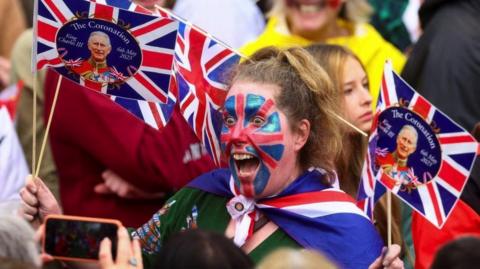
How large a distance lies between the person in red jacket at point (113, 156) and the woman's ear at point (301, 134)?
1.04 meters

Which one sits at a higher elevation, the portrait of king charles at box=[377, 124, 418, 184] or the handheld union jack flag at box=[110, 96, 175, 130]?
the handheld union jack flag at box=[110, 96, 175, 130]

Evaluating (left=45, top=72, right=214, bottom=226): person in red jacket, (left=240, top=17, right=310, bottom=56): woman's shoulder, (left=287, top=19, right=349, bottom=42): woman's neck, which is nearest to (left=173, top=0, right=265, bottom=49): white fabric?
(left=240, top=17, right=310, bottom=56): woman's shoulder

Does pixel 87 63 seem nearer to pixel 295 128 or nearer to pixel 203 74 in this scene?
pixel 203 74

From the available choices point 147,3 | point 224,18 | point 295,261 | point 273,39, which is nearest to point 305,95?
point 147,3

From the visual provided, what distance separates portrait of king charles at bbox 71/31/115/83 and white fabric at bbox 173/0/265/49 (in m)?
1.86

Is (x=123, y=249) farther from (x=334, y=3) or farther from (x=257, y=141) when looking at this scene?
(x=334, y=3)

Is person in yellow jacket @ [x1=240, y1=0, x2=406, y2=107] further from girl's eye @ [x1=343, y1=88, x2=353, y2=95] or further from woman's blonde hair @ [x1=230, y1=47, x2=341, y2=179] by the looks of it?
woman's blonde hair @ [x1=230, y1=47, x2=341, y2=179]

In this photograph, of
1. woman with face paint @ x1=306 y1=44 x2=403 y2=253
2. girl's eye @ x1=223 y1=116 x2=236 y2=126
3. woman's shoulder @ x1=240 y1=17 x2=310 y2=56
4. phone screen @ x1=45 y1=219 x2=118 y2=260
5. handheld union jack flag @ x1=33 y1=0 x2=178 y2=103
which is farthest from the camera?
woman's shoulder @ x1=240 y1=17 x2=310 y2=56

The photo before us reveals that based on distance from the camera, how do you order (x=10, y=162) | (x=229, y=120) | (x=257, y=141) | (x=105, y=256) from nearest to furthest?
(x=105, y=256), (x=257, y=141), (x=229, y=120), (x=10, y=162)

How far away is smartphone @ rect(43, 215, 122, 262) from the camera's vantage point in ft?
15.9

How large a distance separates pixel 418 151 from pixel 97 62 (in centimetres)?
139

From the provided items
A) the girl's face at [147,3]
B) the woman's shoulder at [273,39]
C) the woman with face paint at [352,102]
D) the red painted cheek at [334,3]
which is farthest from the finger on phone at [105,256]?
the red painted cheek at [334,3]

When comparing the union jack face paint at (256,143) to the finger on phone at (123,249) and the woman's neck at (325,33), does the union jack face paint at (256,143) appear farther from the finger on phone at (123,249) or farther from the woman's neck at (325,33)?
the woman's neck at (325,33)

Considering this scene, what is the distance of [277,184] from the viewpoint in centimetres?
533
